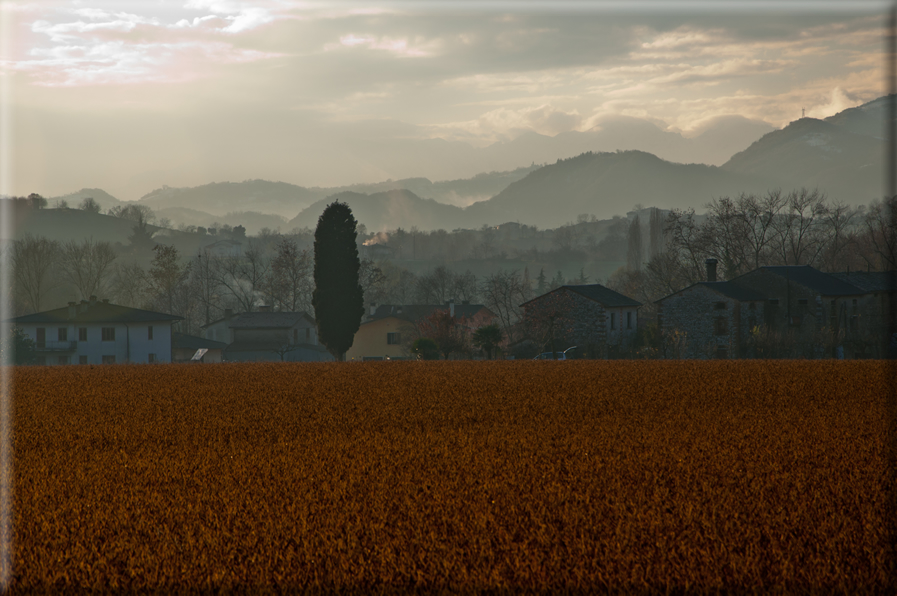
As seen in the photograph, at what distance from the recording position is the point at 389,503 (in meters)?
10.7

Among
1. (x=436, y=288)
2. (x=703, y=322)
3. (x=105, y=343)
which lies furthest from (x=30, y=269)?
(x=703, y=322)

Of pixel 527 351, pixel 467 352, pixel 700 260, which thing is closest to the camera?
pixel 467 352

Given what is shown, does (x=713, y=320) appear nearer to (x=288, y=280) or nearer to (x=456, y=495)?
(x=456, y=495)

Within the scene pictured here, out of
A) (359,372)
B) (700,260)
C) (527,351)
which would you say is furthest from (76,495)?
(700,260)

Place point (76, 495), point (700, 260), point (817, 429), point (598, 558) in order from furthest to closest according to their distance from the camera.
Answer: point (700, 260) < point (817, 429) < point (76, 495) < point (598, 558)

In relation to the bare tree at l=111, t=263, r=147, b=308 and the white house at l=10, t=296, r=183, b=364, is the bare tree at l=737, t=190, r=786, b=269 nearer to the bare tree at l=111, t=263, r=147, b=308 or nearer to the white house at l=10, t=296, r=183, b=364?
the white house at l=10, t=296, r=183, b=364

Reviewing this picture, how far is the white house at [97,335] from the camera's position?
62719 mm

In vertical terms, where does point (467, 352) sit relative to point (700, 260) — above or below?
below

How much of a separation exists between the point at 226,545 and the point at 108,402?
1725cm

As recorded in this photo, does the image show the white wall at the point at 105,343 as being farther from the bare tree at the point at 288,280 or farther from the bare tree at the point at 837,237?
the bare tree at the point at 837,237

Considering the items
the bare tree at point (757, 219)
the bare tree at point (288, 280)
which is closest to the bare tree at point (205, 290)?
the bare tree at point (288, 280)

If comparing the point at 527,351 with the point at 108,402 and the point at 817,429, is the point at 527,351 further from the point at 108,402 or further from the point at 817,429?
the point at 817,429

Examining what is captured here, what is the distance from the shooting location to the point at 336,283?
5159 centimetres

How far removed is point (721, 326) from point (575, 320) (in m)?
9.45
